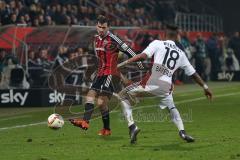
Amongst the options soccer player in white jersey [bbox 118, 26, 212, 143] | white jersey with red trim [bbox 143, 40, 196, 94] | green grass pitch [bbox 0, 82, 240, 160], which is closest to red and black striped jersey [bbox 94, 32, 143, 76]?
green grass pitch [bbox 0, 82, 240, 160]

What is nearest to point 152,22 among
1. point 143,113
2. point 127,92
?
point 143,113

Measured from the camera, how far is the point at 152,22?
1558 inches

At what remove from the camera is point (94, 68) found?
26.5m

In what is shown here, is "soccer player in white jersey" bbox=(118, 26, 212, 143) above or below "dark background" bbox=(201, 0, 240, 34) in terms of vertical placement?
below

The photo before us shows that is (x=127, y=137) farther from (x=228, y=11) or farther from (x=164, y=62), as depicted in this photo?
(x=228, y=11)

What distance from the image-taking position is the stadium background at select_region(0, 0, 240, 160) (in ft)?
43.8

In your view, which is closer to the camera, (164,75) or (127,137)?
Answer: (164,75)

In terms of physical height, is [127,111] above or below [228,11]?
below

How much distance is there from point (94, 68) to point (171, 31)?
44.5 ft

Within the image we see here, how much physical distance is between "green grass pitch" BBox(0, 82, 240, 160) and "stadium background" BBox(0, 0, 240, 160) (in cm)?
2

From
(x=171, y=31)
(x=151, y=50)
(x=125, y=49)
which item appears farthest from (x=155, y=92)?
(x=125, y=49)

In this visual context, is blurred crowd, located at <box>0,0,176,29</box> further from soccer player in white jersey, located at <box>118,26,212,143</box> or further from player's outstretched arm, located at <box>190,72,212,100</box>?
player's outstretched arm, located at <box>190,72,212,100</box>

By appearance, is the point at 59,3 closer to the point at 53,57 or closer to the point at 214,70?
the point at 53,57

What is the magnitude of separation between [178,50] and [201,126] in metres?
Answer: 3.76
